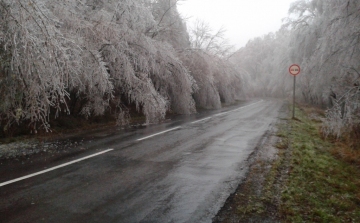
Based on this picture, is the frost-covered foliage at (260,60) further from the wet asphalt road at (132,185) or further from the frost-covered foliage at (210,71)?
the wet asphalt road at (132,185)

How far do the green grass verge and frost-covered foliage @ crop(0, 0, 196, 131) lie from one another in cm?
553

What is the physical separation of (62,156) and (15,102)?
256cm

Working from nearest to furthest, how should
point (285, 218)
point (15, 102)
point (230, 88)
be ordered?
point (285, 218), point (15, 102), point (230, 88)

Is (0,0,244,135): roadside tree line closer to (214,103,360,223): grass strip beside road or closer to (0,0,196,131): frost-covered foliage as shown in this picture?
(0,0,196,131): frost-covered foliage

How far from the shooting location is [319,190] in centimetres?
494

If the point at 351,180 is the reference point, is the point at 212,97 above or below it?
above

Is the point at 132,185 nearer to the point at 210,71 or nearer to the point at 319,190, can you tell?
the point at 319,190

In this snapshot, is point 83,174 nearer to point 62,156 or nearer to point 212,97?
point 62,156

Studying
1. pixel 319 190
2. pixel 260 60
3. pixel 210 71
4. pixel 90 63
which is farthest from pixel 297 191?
pixel 260 60

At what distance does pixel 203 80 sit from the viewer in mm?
21109

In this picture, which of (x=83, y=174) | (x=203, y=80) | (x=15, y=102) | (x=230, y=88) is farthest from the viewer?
(x=230, y=88)

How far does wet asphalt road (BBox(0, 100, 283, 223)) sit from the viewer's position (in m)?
3.89

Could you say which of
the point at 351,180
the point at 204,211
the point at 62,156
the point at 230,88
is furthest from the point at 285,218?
the point at 230,88

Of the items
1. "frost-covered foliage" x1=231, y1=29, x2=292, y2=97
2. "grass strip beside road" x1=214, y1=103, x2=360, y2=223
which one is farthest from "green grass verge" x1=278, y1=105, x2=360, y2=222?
"frost-covered foliage" x1=231, y1=29, x2=292, y2=97
